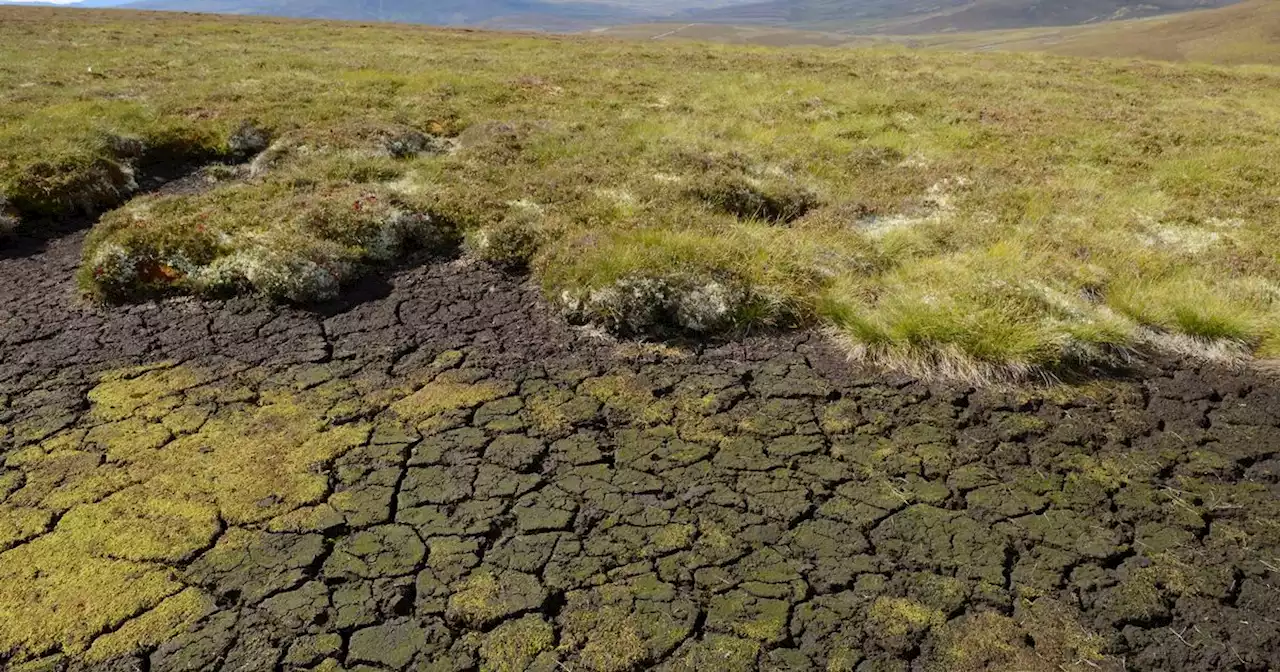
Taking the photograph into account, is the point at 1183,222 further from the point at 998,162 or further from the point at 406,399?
the point at 406,399

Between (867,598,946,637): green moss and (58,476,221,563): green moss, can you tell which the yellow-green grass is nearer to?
(867,598,946,637): green moss

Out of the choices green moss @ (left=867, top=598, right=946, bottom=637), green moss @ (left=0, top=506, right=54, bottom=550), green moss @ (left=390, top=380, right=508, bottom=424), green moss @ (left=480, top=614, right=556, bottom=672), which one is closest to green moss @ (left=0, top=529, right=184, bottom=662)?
green moss @ (left=0, top=506, right=54, bottom=550)

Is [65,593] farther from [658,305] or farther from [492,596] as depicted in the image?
[658,305]

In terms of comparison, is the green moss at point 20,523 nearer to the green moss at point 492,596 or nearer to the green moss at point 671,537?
the green moss at point 492,596

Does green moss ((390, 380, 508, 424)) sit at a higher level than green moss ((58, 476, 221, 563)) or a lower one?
higher

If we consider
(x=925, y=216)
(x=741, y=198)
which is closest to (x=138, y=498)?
(x=741, y=198)

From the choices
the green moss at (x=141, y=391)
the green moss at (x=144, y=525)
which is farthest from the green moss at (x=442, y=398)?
the green moss at (x=141, y=391)

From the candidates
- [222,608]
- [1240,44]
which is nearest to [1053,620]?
[222,608]
